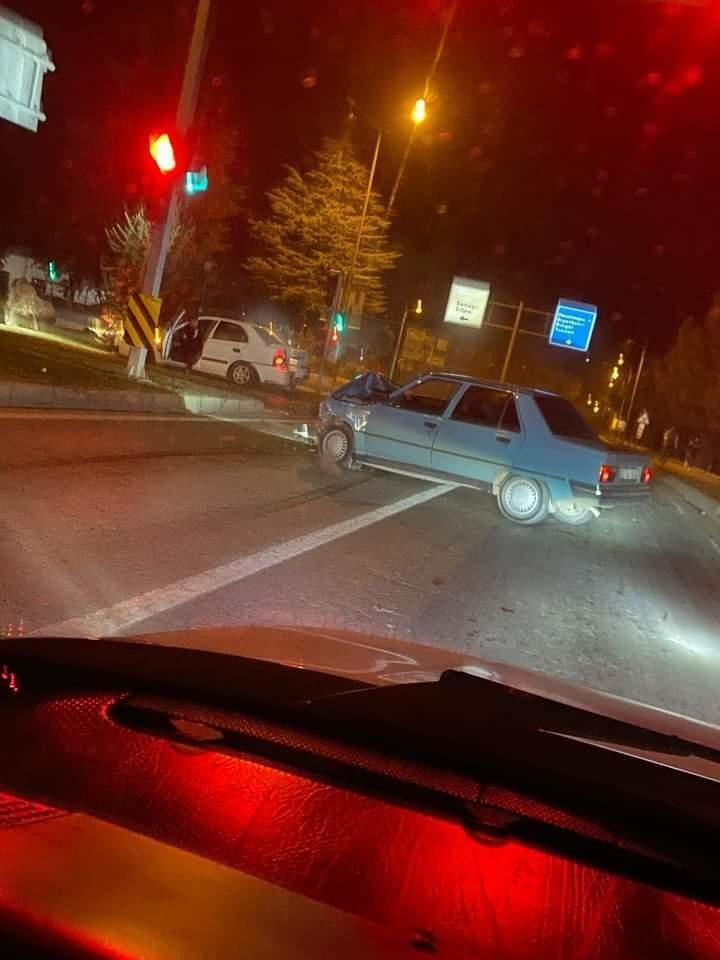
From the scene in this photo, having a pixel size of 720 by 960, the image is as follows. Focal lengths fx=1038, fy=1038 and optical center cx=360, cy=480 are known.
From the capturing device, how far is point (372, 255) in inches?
1805

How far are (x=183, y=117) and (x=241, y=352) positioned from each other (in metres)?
8.93

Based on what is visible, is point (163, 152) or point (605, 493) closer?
point (605, 493)

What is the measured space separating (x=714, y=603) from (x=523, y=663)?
482 centimetres

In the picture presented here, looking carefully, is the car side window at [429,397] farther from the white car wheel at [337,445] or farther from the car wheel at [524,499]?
the car wheel at [524,499]

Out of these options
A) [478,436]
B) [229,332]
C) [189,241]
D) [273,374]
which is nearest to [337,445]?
[478,436]

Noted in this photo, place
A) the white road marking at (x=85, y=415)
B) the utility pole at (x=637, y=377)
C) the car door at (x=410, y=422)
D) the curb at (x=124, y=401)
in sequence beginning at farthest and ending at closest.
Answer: the utility pole at (x=637, y=377), the curb at (x=124, y=401), the white road marking at (x=85, y=415), the car door at (x=410, y=422)

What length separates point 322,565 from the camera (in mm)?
8547

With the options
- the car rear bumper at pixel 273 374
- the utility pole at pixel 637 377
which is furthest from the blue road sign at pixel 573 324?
the car rear bumper at pixel 273 374

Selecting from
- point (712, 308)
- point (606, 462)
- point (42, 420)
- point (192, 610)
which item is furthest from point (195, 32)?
point (712, 308)

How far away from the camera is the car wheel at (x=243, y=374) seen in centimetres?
2848

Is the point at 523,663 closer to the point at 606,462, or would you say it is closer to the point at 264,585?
the point at 264,585

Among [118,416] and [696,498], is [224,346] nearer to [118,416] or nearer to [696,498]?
[118,416]

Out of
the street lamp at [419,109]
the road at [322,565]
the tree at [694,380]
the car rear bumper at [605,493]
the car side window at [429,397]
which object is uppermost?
the street lamp at [419,109]

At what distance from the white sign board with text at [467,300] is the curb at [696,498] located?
16551 mm
